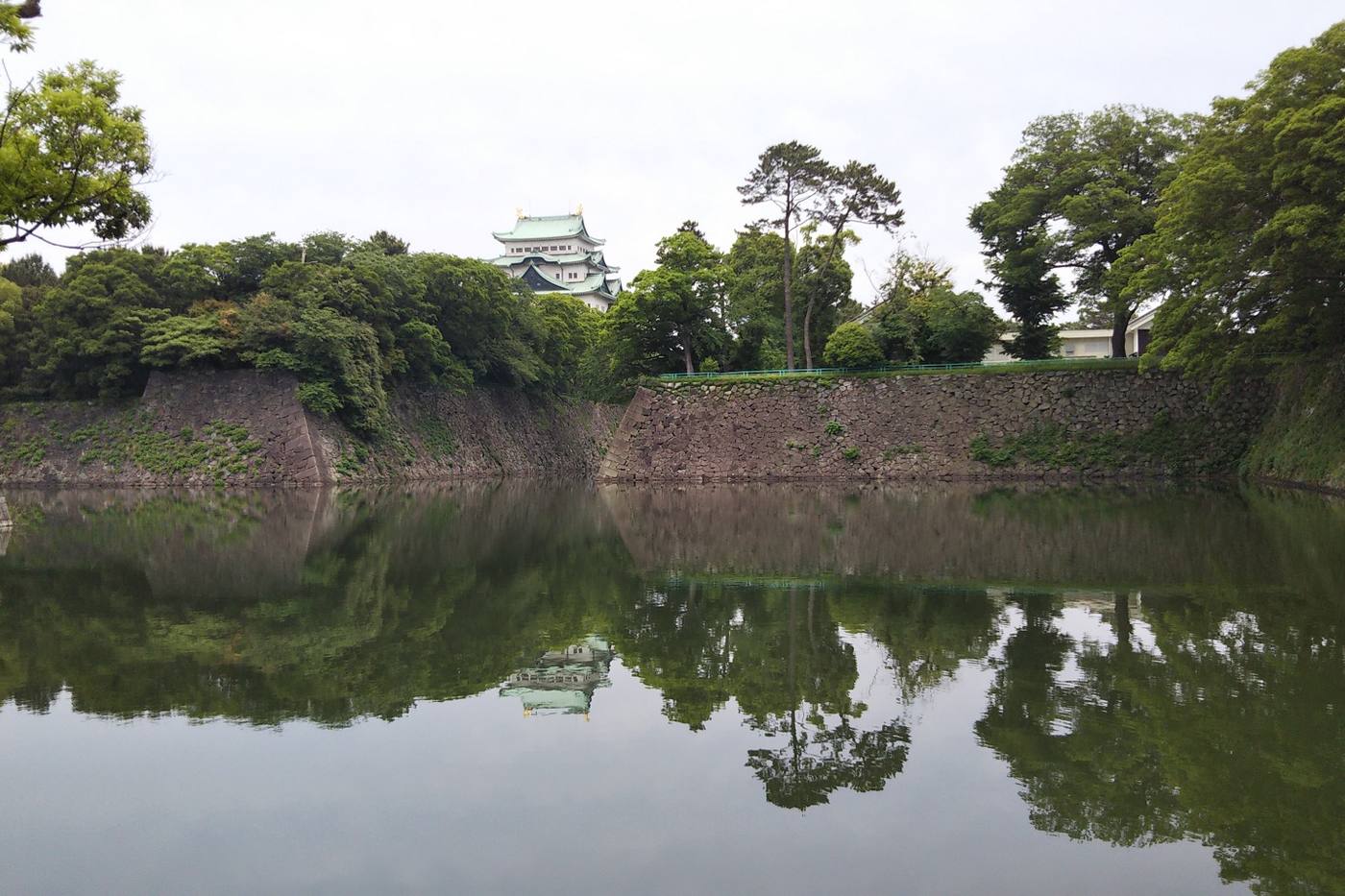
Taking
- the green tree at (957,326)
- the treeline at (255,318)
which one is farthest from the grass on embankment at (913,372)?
the treeline at (255,318)

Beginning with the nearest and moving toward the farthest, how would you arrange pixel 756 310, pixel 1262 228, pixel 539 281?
pixel 1262 228, pixel 756 310, pixel 539 281

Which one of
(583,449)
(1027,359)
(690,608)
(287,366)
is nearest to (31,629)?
(690,608)

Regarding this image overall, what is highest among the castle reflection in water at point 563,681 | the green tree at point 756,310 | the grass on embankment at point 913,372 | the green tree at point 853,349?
the green tree at point 756,310

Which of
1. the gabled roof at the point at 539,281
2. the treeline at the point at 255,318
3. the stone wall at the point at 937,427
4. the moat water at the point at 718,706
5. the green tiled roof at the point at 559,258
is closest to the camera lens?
the moat water at the point at 718,706

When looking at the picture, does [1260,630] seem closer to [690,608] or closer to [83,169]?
[690,608]

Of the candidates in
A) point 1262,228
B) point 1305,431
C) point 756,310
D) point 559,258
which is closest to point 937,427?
point 756,310

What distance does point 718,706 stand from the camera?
6.62m

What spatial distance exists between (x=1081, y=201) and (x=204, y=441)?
3327 centimetres

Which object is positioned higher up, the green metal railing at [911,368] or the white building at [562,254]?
the white building at [562,254]

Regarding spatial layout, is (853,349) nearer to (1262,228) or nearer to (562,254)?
(1262,228)

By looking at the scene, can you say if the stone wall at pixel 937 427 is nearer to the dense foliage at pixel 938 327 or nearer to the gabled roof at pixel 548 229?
the dense foliage at pixel 938 327

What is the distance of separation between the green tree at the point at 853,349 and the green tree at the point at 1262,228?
1096 cm

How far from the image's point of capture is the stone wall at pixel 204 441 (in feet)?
120

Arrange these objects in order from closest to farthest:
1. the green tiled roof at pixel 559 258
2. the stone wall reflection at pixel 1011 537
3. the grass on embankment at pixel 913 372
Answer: the stone wall reflection at pixel 1011 537 < the grass on embankment at pixel 913 372 < the green tiled roof at pixel 559 258
